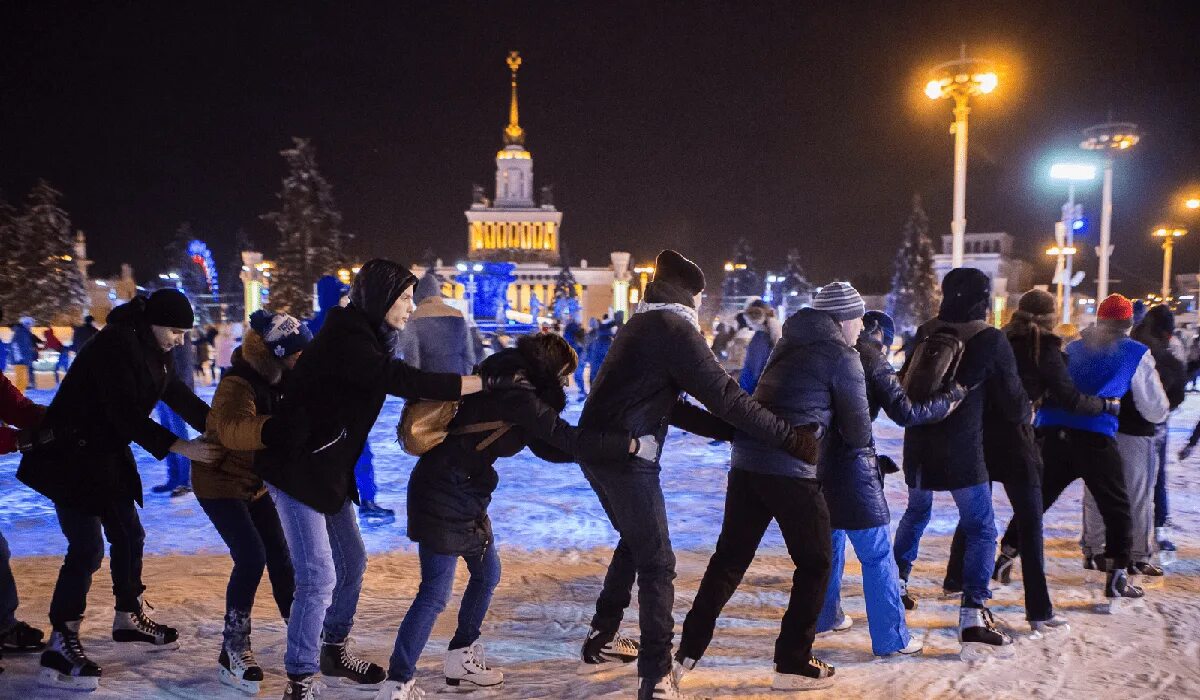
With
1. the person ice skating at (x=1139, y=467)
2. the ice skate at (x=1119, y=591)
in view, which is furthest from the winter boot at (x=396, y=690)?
the person ice skating at (x=1139, y=467)

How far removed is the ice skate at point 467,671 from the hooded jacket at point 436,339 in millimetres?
2554

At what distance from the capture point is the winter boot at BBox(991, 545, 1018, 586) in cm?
460

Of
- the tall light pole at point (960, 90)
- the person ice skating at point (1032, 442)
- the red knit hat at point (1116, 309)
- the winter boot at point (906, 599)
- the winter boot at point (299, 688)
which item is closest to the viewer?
the winter boot at point (299, 688)

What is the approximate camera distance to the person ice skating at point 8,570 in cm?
361

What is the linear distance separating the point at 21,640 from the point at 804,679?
3.54m

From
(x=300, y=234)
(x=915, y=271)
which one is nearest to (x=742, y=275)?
(x=915, y=271)

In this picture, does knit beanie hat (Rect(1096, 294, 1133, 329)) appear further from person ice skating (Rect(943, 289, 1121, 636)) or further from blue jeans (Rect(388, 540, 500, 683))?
blue jeans (Rect(388, 540, 500, 683))

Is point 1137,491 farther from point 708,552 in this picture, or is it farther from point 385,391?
point 385,391

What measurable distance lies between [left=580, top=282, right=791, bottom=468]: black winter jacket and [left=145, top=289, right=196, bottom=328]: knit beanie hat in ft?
6.02

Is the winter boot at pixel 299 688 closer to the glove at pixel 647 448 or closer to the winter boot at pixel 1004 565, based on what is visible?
the glove at pixel 647 448

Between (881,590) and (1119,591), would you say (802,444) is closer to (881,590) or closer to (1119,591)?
(881,590)

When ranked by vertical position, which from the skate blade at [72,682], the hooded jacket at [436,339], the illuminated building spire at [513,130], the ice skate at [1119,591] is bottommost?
the skate blade at [72,682]

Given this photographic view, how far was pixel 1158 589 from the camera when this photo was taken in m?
4.52

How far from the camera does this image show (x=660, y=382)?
3055 millimetres
